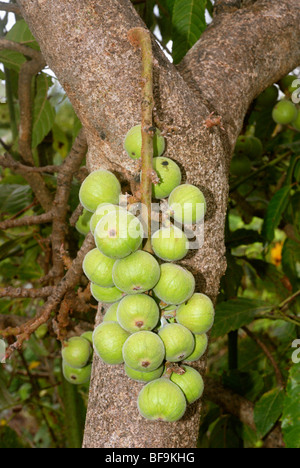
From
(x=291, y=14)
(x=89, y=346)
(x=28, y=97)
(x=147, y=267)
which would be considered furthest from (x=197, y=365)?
(x=28, y=97)

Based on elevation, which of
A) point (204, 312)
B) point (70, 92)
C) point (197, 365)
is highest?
point (70, 92)

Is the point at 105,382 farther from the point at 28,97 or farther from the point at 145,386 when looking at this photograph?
the point at 28,97

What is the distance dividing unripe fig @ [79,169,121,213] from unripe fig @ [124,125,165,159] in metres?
0.07

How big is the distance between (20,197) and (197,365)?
4.37ft

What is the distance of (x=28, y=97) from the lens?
188 centimetres

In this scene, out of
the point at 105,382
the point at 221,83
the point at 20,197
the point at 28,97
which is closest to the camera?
the point at 105,382

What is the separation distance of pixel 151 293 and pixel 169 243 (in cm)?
14

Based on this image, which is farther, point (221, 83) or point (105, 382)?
point (221, 83)

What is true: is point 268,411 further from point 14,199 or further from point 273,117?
point 14,199

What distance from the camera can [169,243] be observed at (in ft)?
2.85

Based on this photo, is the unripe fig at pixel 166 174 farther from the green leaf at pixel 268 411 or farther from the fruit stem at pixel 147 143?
the green leaf at pixel 268 411

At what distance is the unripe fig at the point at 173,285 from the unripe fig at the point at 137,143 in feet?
0.80

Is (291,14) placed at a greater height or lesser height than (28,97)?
greater

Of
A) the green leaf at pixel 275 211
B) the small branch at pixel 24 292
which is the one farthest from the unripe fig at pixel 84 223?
the green leaf at pixel 275 211
